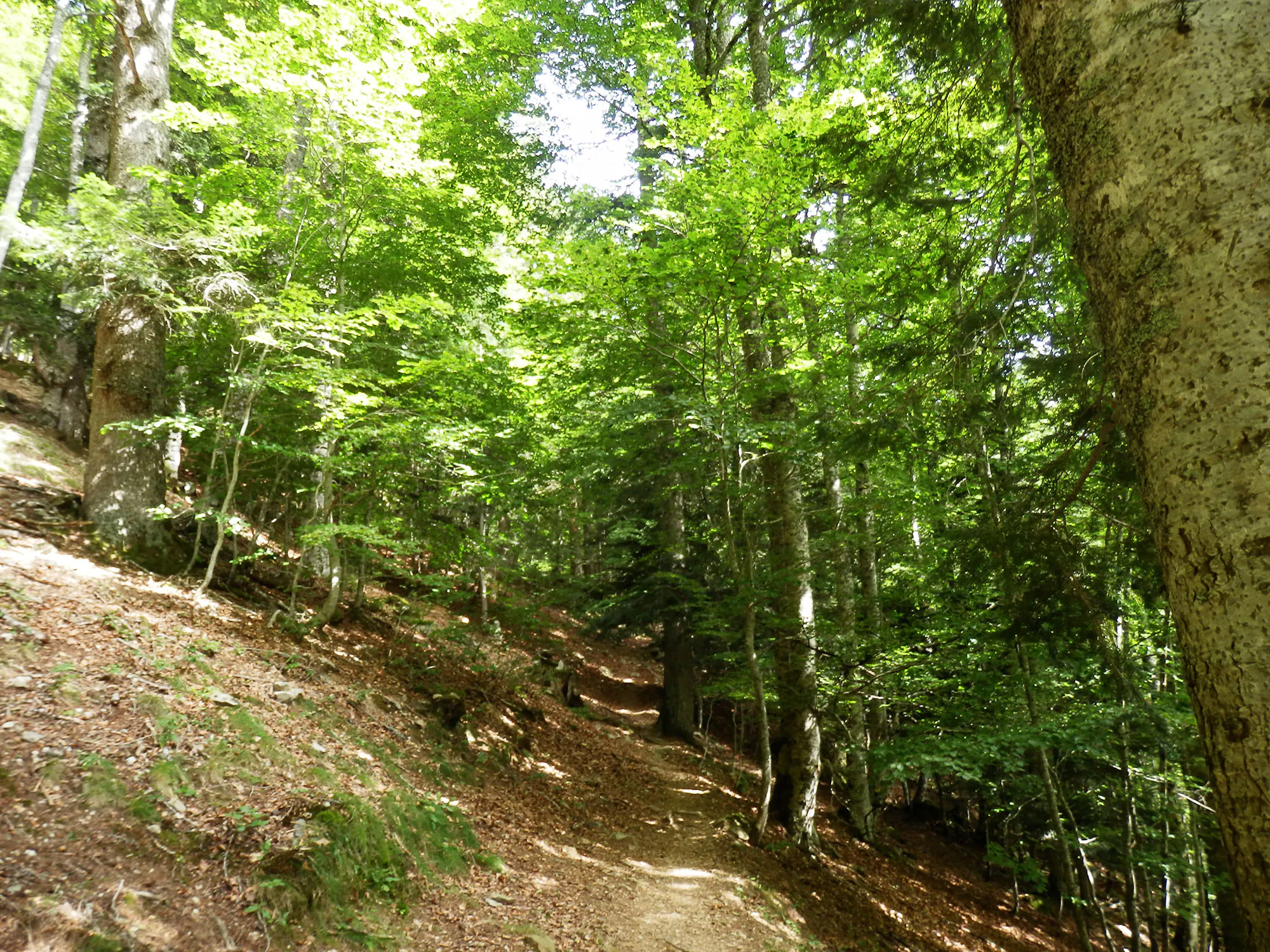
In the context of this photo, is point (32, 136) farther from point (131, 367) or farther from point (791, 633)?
point (791, 633)

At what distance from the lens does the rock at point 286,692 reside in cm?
625

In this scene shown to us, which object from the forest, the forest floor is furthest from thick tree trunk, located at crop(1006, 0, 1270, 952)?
the forest floor

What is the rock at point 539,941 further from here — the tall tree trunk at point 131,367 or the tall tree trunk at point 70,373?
the tall tree trunk at point 70,373

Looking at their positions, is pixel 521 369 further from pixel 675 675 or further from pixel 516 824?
pixel 675 675

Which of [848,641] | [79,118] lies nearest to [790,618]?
[848,641]

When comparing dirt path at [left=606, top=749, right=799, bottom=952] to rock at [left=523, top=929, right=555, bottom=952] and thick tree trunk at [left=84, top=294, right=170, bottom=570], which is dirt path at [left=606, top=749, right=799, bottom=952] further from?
thick tree trunk at [left=84, top=294, right=170, bottom=570]

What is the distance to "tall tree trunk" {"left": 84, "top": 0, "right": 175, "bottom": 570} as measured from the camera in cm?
760

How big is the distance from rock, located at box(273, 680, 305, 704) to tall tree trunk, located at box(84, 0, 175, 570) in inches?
105

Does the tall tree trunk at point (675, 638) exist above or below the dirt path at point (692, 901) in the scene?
above

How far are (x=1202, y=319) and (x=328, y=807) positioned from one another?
5581mm

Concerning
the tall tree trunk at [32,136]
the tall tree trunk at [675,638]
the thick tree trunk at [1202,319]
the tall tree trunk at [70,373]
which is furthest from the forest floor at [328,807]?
the thick tree trunk at [1202,319]

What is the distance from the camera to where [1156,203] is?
70.1 inches

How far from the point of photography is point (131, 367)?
7777mm

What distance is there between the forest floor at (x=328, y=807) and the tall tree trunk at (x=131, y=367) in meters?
0.50
